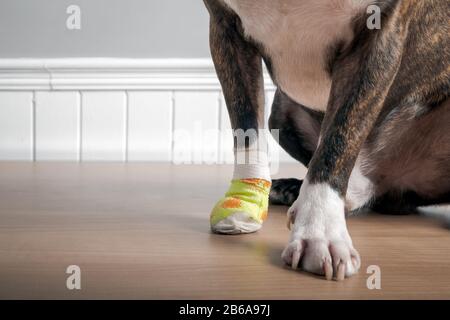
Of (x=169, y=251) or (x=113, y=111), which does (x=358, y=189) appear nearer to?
(x=169, y=251)

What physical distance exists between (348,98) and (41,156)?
67.6 inches

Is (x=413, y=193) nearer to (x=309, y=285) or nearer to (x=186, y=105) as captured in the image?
(x=309, y=285)

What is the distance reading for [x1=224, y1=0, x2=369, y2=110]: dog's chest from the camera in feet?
3.47

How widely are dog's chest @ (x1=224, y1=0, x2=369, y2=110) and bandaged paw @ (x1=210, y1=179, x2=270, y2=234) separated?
238mm

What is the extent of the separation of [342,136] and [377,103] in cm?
9

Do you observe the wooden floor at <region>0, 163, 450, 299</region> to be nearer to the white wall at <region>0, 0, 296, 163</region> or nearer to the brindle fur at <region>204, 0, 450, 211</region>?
the brindle fur at <region>204, 0, 450, 211</region>

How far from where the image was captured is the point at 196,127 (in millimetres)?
2498

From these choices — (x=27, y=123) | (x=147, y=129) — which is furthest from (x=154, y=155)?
(x=27, y=123)

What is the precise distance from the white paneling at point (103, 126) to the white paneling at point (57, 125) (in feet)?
0.11

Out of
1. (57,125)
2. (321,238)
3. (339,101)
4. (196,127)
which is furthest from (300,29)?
(57,125)

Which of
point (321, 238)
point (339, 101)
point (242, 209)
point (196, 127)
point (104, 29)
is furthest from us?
point (196, 127)

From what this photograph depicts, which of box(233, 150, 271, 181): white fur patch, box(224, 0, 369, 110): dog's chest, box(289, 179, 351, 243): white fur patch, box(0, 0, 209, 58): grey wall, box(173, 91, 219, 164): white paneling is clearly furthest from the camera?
box(173, 91, 219, 164): white paneling

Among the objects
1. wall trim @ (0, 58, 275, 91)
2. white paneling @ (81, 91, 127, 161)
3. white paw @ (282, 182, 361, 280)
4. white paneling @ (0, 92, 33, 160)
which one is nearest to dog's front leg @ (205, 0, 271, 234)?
white paw @ (282, 182, 361, 280)
